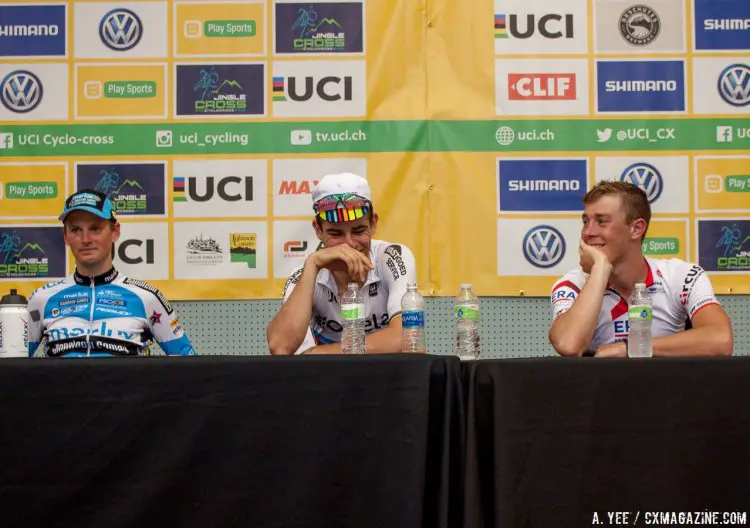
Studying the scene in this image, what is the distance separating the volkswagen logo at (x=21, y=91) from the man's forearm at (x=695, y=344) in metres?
2.79

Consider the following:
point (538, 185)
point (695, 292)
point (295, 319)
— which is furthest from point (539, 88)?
point (295, 319)

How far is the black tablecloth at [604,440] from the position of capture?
171 centimetres

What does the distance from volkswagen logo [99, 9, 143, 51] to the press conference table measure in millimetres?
2315

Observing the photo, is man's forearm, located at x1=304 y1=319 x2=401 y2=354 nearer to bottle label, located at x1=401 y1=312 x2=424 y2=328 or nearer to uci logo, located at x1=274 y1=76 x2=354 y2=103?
bottle label, located at x1=401 y1=312 x2=424 y2=328

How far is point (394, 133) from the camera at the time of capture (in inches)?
144

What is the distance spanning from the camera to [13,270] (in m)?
3.65

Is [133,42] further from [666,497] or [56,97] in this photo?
[666,497]

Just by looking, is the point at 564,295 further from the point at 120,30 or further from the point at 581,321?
the point at 120,30

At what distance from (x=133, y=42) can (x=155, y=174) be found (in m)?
0.59

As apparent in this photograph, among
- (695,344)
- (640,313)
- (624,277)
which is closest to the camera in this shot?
(640,313)

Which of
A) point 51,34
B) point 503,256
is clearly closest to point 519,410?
point 503,256

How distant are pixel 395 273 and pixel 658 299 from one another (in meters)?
0.86

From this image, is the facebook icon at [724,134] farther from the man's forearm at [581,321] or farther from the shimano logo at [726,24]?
the man's forearm at [581,321]

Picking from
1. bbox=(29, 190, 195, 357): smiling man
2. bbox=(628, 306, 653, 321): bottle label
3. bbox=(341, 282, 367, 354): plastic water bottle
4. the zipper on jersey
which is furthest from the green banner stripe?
bbox=(628, 306, 653, 321): bottle label
